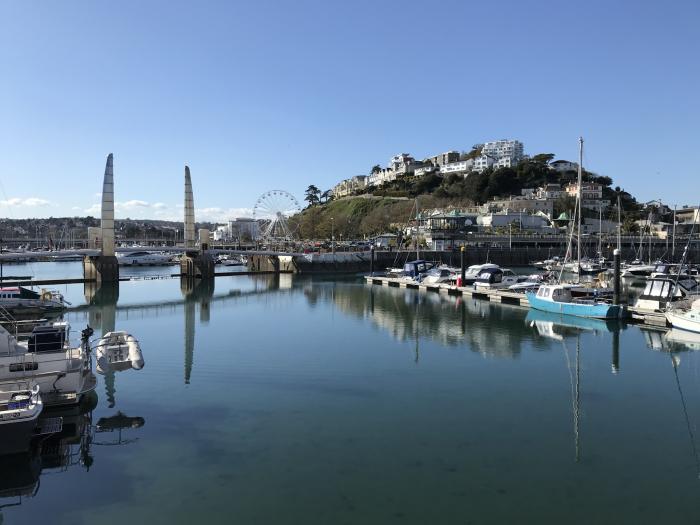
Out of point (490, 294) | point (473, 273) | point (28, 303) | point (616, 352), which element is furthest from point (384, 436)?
point (473, 273)

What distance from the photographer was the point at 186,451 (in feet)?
40.4

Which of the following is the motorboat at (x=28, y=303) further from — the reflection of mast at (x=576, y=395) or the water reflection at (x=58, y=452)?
the reflection of mast at (x=576, y=395)

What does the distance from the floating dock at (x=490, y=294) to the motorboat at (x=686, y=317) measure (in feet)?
3.43

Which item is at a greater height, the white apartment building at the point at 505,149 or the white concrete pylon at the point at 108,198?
the white apartment building at the point at 505,149

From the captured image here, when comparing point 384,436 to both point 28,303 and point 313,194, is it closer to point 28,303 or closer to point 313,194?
point 28,303

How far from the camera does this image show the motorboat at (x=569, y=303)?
1175 inches

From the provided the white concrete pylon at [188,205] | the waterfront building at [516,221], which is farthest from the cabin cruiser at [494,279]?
the waterfront building at [516,221]

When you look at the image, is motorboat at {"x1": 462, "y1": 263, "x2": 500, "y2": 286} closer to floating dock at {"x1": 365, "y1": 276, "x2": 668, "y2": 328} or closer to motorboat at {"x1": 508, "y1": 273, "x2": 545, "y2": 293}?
floating dock at {"x1": 365, "y1": 276, "x2": 668, "y2": 328}

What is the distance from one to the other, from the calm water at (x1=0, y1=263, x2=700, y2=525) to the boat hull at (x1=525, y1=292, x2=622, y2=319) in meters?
3.03

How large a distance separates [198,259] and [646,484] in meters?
59.6

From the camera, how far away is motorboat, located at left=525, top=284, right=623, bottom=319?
1175 inches

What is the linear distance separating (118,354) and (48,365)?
8.45ft

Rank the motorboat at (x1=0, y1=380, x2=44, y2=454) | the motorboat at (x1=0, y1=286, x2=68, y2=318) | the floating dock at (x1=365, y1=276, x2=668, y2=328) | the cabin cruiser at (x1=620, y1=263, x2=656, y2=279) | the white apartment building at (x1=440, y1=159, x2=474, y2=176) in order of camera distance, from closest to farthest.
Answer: the motorboat at (x1=0, y1=380, x2=44, y2=454), the floating dock at (x1=365, y1=276, x2=668, y2=328), the motorboat at (x1=0, y1=286, x2=68, y2=318), the cabin cruiser at (x1=620, y1=263, x2=656, y2=279), the white apartment building at (x1=440, y1=159, x2=474, y2=176)

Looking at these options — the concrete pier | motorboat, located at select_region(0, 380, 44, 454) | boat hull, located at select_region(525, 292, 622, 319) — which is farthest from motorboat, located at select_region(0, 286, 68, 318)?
boat hull, located at select_region(525, 292, 622, 319)
